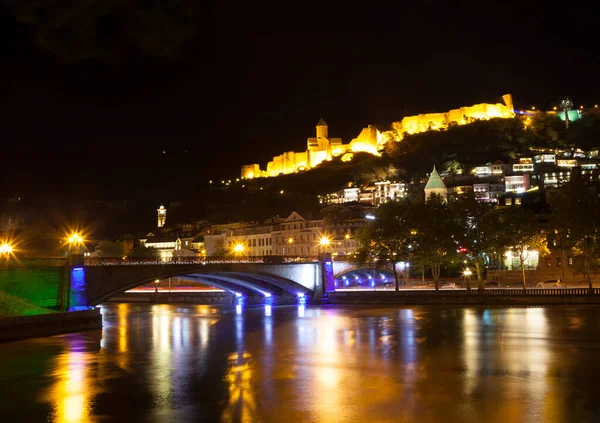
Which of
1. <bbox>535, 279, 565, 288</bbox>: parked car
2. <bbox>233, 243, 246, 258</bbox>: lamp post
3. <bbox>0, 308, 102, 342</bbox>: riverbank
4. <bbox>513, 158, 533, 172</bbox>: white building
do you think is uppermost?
<bbox>513, 158, 533, 172</bbox>: white building

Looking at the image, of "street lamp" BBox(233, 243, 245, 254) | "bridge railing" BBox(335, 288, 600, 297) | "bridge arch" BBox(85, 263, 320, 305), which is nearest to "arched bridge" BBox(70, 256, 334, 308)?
"bridge arch" BBox(85, 263, 320, 305)

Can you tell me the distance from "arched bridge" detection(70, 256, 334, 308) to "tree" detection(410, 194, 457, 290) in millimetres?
7530

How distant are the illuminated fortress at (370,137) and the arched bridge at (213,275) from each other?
314ft

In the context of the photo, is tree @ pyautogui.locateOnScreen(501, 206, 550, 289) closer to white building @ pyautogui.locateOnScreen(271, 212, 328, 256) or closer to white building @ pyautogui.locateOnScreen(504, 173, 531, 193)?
white building @ pyautogui.locateOnScreen(271, 212, 328, 256)

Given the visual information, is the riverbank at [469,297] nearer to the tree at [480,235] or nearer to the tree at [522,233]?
the tree at [480,235]

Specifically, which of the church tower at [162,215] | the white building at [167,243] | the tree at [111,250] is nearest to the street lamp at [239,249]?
the tree at [111,250]

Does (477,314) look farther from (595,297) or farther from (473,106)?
(473,106)

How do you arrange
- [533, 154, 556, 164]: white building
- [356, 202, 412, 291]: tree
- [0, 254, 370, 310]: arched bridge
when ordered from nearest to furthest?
[0, 254, 370, 310]: arched bridge < [356, 202, 412, 291]: tree < [533, 154, 556, 164]: white building

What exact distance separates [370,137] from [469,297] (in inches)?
4271

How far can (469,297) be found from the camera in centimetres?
4997

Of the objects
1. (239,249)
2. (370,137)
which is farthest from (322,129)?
(239,249)

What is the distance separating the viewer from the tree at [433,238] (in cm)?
5525

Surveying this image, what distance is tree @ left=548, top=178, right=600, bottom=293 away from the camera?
49.6m

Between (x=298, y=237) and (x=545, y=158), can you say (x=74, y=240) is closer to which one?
(x=298, y=237)
